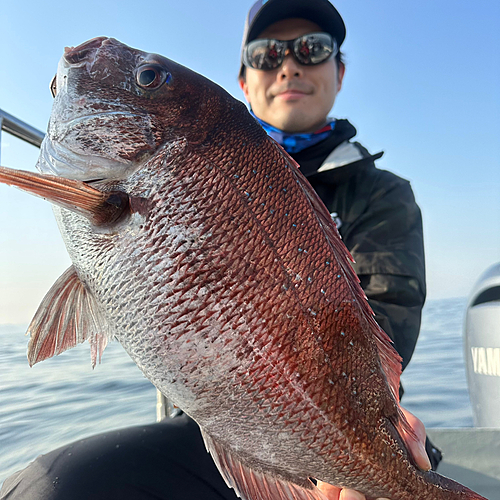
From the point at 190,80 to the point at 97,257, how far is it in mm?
461

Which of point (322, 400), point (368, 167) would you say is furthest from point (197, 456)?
point (368, 167)

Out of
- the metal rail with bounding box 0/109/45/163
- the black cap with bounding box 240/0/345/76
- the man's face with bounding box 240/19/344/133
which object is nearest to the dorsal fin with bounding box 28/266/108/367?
the metal rail with bounding box 0/109/45/163

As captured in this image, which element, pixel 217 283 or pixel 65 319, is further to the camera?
pixel 65 319

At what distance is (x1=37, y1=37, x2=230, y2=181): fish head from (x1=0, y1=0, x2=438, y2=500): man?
35.6 inches

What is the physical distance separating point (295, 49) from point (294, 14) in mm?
202

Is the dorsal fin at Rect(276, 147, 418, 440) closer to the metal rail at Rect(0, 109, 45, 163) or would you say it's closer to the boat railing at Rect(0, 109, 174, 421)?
the boat railing at Rect(0, 109, 174, 421)

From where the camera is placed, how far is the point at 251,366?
847 mm

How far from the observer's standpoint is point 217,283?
0.85m

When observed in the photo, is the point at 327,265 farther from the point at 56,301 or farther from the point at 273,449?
the point at 56,301

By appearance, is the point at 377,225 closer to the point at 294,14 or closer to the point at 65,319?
the point at 294,14

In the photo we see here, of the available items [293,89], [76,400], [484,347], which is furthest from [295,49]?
[76,400]

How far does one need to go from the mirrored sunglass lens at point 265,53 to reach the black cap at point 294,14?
0.06m

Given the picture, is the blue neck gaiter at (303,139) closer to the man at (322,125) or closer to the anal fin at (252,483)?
→ the man at (322,125)

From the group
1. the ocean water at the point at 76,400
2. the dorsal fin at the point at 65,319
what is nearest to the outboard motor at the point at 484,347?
the ocean water at the point at 76,400
